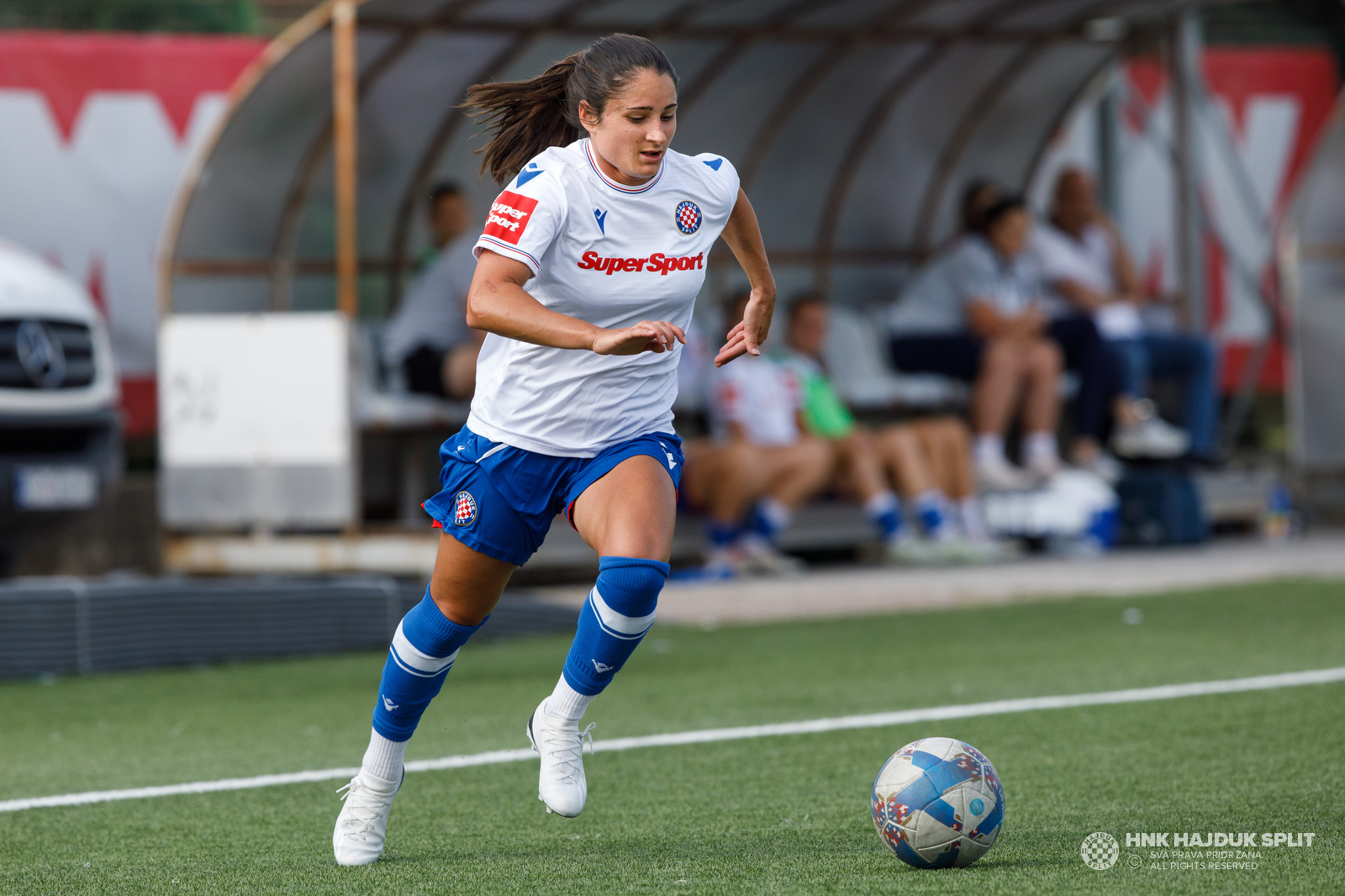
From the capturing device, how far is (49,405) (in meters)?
9.03

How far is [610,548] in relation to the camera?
162 inches

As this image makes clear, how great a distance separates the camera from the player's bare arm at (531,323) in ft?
12.3

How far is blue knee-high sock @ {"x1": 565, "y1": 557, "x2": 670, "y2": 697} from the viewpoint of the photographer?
13.4 ft

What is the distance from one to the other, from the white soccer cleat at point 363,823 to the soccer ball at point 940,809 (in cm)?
109

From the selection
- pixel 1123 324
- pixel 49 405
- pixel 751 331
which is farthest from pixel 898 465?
pixel 751 331

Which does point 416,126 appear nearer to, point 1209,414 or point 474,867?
point 1209,414

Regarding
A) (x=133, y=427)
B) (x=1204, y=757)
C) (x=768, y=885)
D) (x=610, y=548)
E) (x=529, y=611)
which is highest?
(x=610, y=548)

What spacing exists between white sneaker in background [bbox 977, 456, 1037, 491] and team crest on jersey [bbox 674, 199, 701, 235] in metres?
7.81

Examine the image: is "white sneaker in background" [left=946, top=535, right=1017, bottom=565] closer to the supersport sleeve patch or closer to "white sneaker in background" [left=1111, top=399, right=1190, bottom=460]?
"white sneaker in background" [left=1111, top=399, right=1190, bottom=460]

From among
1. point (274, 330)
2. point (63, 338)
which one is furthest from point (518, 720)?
point (274, 330)

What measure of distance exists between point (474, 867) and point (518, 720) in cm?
220

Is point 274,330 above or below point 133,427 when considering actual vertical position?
above

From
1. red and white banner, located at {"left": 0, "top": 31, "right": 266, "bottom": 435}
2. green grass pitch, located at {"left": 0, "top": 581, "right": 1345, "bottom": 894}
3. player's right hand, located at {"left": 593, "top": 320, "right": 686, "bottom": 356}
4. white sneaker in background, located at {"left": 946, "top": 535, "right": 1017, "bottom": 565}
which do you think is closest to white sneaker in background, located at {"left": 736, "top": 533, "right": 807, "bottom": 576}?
white sneaker in background, located at {"left": 946, "top": 535, "right": 1017, "bottom": 565}

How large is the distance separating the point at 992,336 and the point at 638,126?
8.46 metres
